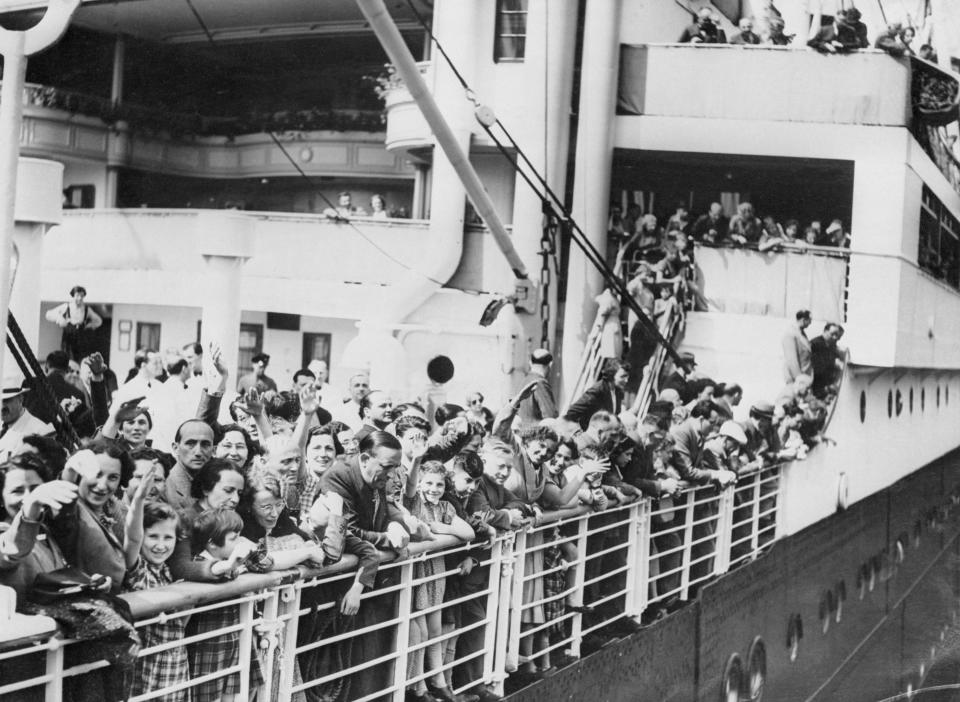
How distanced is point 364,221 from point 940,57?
783 cm

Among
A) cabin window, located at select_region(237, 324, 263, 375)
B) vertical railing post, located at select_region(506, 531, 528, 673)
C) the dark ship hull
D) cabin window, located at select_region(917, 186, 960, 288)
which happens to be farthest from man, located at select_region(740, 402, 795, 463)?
cabin window, located at select_region(237, 324, 263, 375)

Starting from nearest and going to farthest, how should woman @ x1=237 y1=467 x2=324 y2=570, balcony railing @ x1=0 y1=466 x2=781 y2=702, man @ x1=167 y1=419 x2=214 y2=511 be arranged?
balcony railing @ x1=0 y1=466 x2=781 y2=702 → woman @ x1=237 y1=467 x2=324 y2=570 → man @ x1=167 y1=419 x2=214 y2=511

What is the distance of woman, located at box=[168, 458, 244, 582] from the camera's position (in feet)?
12.4

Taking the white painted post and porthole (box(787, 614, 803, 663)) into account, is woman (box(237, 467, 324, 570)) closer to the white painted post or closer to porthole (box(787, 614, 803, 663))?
the white painted post

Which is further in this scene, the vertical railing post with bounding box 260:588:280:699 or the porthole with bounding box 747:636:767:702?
the porthole with bounding box 747:636:767:702

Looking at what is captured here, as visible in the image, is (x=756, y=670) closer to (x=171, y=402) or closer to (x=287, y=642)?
(x=171, y=402)

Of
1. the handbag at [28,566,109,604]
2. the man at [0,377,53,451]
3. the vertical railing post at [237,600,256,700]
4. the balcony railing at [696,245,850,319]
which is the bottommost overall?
the vertical railing post at [237,600,256,700]

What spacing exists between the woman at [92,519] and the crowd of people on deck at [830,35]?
1245 cm

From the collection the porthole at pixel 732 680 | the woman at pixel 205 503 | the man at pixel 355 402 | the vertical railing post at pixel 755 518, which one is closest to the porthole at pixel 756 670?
the porthole at pixel 732 680

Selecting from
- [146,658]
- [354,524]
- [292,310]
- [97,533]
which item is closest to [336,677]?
[354,524]

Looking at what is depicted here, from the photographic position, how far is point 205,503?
3.99 metres

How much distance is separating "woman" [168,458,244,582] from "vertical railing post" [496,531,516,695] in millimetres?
1936

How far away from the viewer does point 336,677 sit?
4.52 metres

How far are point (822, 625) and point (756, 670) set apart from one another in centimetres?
253
